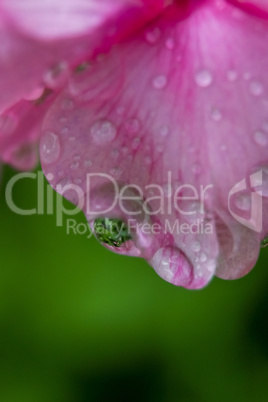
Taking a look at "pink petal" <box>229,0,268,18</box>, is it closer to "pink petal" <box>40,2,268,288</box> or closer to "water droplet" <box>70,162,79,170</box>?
"pink petal" <box>40,2,268,288</box>

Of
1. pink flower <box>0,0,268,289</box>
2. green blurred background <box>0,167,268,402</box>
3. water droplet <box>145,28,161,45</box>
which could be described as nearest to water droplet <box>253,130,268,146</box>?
pink flower <box>0,0,268,289</box>

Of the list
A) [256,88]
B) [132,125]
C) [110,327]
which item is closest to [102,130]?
Result: [132,125]

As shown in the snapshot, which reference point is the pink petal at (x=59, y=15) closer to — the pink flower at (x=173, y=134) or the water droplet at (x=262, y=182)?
the pink flower at (x=173, y=134)

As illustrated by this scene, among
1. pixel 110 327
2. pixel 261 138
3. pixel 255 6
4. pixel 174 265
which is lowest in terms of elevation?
pixel 110 327

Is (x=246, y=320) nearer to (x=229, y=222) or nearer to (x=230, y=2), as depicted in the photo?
(x=229, y=222)

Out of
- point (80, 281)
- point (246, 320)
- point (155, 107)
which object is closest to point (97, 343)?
point (80, 281)

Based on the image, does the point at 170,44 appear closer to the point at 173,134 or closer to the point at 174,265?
the point at 173,134
